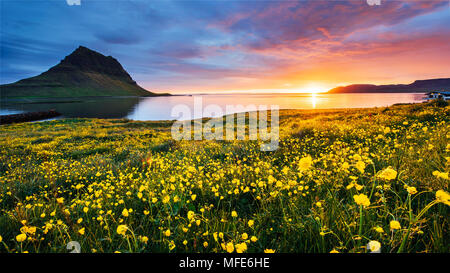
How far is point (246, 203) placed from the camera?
3.14 meters

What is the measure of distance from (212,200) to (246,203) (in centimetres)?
57

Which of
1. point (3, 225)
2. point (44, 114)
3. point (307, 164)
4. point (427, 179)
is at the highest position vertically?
point (44, 114)

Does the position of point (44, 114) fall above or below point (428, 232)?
above

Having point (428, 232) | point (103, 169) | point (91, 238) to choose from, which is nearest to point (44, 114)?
point (103, 169)

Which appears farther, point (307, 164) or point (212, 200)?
point (212, 200)

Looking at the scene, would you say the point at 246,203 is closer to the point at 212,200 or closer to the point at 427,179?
the point at 212,200
